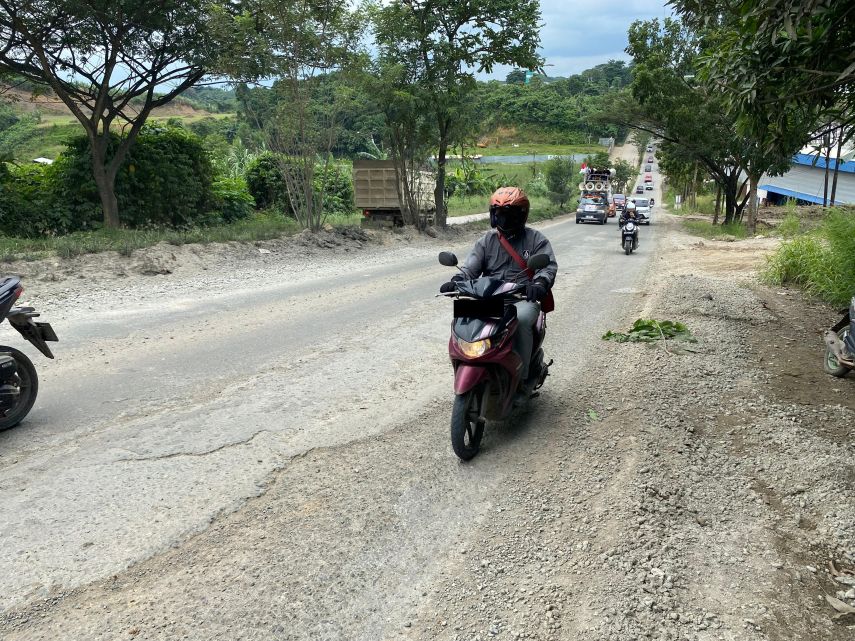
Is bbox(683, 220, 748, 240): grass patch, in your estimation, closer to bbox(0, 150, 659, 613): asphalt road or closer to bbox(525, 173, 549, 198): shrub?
bbox(0, 150, 659, 613): asphalt road

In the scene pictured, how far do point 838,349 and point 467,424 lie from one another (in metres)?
3.82

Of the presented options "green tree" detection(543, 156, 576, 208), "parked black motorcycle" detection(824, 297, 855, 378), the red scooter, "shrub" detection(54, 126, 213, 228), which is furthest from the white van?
the red scooter

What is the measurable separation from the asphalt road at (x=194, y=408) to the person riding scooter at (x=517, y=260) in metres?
0.96

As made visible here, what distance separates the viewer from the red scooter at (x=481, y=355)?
3789mm

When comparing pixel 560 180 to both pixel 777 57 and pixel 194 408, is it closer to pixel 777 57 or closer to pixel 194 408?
pixel 777 57

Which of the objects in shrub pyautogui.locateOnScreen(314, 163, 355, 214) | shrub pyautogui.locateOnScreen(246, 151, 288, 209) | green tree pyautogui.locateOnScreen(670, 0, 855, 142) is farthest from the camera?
shrub pyautogui.locateOnScreen(314, 163, 355, 214)

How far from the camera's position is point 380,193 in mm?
23641

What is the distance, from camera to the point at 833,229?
9133mm

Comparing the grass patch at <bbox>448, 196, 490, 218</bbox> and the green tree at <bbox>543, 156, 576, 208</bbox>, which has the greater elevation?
the green tree at <bbox>543, 156, 576, 208</bbox>

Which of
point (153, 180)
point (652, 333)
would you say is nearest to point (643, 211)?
point (153, 180)

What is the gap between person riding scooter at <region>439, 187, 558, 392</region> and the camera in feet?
13.7

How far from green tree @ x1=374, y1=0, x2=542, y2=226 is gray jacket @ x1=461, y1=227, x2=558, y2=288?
16.7 meters

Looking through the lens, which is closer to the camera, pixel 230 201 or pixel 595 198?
pixel 230 201

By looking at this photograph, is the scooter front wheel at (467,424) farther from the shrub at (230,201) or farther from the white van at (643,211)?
the white van at (643,211)
